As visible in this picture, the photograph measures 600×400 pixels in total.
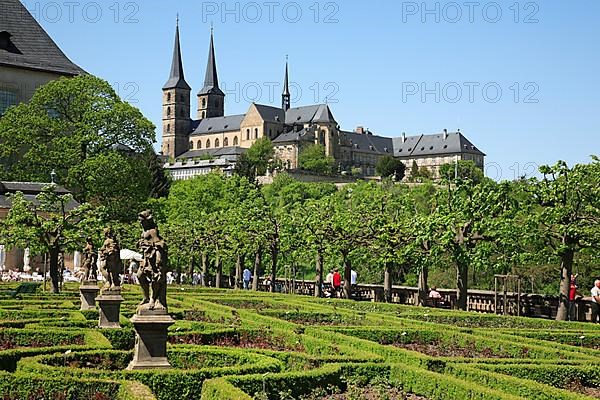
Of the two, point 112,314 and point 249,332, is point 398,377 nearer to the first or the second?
point 249,332

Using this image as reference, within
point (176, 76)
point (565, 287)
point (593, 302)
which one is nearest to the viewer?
point (565, 287)

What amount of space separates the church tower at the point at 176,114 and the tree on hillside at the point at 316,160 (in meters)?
27.1

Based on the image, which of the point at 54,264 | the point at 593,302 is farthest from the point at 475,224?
the point at 54,264

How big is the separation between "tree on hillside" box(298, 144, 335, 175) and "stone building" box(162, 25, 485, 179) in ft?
8.52

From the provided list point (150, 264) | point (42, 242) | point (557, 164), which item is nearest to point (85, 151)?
point (42, 242)

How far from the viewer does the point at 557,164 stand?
80.9 ft

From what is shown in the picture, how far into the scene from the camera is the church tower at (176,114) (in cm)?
16138

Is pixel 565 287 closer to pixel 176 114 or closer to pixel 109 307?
pixel 109 307

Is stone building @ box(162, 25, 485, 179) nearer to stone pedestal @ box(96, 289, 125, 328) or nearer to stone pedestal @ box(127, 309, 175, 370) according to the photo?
stone pedestal @ box(96, 289, 125, 328)

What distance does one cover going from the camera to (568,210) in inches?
945

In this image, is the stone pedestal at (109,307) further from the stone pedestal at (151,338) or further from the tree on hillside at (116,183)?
the tree on hillside at (116,183)

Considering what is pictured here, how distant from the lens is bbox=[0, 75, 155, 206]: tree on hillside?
5097 cm

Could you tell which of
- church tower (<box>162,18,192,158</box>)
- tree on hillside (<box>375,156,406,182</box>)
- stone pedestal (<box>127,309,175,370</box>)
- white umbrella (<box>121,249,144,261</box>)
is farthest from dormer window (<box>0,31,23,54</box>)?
church tower (<box>162,18,192,158</box>)

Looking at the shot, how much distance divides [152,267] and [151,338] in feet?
3.16
